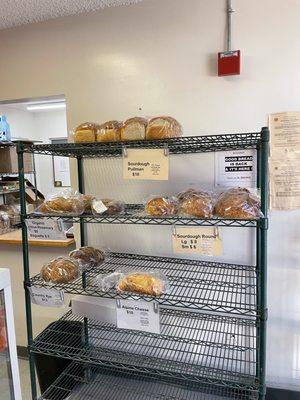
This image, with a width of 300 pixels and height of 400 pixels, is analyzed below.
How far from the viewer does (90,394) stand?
1.71 meters

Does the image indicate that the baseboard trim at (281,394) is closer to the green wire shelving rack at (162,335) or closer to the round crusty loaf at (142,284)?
the green wire shelving rack at (162,335)

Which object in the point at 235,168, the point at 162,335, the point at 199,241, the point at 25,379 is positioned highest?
the point at 235,168

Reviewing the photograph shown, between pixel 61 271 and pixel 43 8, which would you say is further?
pixel 43 8

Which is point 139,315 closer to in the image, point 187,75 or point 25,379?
point 187,75

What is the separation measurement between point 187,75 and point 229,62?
0.23 meters

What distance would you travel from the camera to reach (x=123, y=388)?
68.9 inches

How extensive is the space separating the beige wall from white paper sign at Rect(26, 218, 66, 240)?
54 cm

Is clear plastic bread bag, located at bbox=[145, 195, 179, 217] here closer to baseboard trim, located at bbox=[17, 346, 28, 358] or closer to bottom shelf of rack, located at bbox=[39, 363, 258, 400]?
bottom shelf of rack, located at bbox=[39, 363, 258, 400]

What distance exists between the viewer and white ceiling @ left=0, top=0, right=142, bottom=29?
158 cm

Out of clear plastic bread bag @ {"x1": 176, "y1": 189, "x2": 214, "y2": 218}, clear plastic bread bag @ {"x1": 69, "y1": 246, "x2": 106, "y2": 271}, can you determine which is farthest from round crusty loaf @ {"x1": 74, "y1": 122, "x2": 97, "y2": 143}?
clear plastic bread bag @ {"x1": 69, "y1": 246, "x2": 106, "y2": 271}

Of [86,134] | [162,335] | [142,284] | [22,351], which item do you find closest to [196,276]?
[162,335]

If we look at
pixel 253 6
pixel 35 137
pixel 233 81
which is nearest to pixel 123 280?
pixel 233 81

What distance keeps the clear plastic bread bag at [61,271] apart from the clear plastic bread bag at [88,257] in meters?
0.10

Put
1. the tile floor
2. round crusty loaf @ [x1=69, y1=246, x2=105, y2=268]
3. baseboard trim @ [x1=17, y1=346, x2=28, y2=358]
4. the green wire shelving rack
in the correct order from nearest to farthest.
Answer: the green wire shelving rack → round crusty loaf @ [x1=69, y1=246, x2=105, y2=268] → the tile floor → baseboard trim @ [x1=17, y1=346, x2=28, y2=358]
